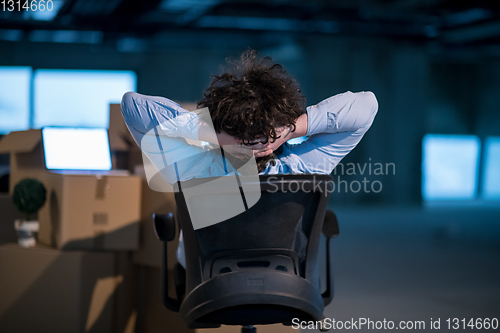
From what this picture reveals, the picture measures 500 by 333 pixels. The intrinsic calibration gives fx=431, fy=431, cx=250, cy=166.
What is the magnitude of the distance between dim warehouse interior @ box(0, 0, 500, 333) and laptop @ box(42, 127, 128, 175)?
0.02m

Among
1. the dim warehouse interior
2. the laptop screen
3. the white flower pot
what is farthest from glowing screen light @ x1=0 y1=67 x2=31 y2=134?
the white flower pot

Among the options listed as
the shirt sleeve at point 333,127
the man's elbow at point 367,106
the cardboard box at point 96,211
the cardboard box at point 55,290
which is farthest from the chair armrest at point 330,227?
the cardboard box at point 55,290

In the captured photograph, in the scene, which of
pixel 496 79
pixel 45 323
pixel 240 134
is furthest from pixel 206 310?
pixel 496 79

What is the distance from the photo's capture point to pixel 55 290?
1.92 m

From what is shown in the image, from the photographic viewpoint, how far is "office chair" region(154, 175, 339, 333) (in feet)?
3.40

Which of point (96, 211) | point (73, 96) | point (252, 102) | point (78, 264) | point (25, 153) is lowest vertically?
point (78, 264)

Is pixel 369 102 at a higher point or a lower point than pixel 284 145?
higher

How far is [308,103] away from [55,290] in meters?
6.49

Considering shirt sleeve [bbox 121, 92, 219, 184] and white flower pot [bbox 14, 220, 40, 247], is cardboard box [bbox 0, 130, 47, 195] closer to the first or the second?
white flower pot [bbox 14, 220, 40, 247]

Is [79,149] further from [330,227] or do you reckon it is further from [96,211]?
[330,227]

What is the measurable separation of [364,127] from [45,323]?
1.65m

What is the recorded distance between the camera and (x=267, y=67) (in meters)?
1.13

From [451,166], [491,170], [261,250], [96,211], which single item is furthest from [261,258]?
[491,170]

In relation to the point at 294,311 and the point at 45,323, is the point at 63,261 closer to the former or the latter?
the point at 45,323
